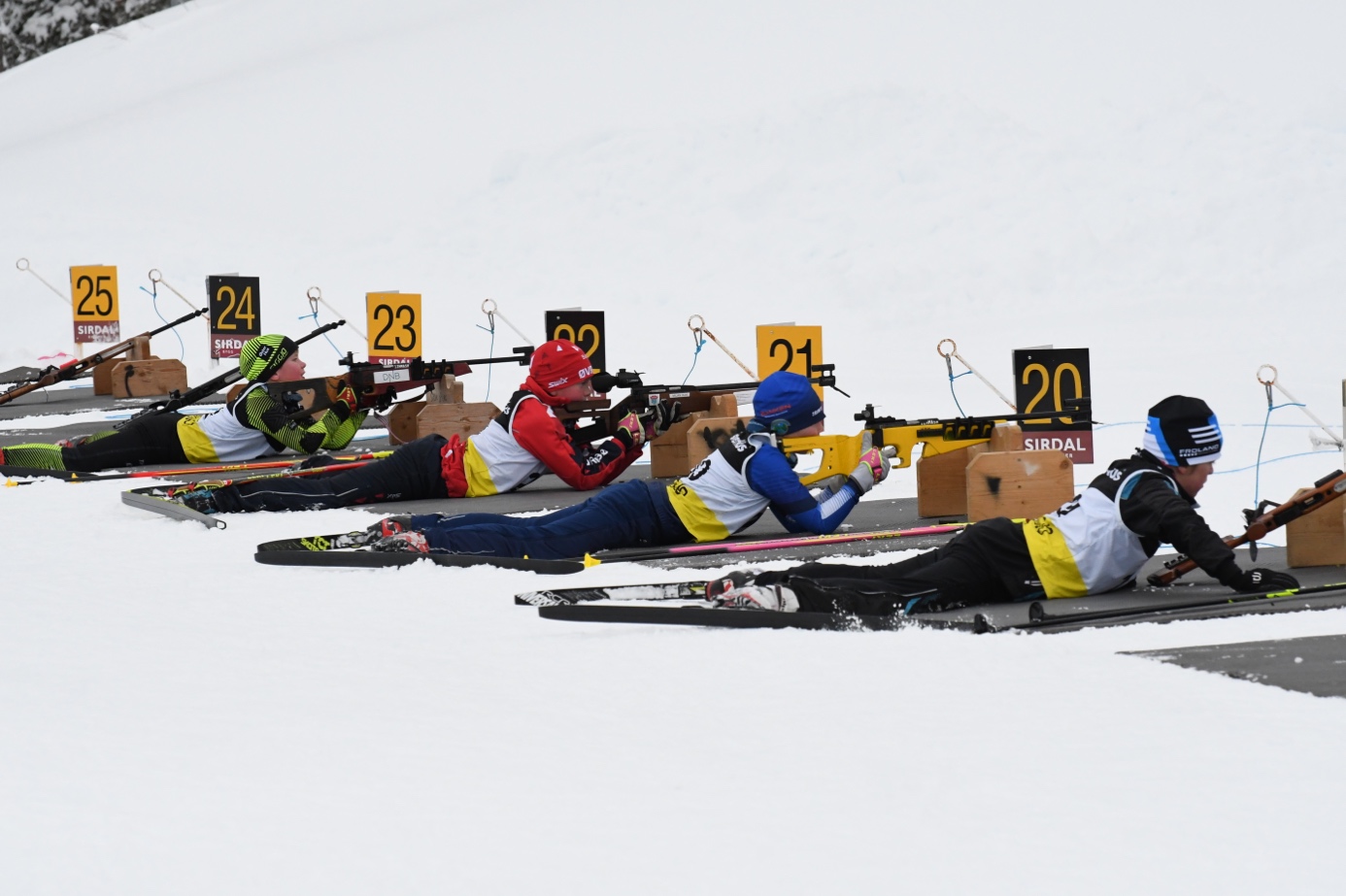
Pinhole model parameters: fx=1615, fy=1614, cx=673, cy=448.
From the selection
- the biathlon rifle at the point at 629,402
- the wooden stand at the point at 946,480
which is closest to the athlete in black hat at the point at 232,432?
the biathlon rifle at the point at 629,402

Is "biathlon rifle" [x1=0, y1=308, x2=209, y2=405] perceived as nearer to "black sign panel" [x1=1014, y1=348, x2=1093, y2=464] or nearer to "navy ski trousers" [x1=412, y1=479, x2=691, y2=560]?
"navy ski trousers" [x1=412, y1=479, x2=691, y2=560]

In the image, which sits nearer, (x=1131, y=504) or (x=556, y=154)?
(x=1131, y=504)

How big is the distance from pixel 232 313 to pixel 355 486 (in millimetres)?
5719

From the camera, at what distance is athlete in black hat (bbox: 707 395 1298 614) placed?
4922 mm

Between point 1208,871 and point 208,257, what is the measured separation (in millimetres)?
21695

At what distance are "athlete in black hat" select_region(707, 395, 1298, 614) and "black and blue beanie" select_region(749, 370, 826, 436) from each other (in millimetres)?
1453

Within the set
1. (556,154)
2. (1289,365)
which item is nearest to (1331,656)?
(1289,365)

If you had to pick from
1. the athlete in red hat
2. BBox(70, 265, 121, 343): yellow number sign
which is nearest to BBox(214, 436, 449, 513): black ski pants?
the athlete in red hat

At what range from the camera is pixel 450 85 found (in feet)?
97.2

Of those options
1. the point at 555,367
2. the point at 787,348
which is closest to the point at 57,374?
the point at 555,367

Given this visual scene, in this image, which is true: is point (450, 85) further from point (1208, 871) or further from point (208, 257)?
point (1208, 871)

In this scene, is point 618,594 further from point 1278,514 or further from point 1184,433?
point 1278,514

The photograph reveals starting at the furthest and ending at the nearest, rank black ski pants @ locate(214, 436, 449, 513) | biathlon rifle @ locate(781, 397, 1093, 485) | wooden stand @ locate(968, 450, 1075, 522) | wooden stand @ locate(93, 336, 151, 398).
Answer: wooden stand @ locate(93, 336, 151, 398)
black ski pants @ locate(214, 436, 449, 513)
biathlon rifle @ locate(781, 397, 1093, 485)
wooden stand @ locate(968, 450, 1075, 522)

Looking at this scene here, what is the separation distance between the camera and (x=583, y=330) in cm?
1065
